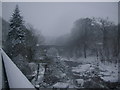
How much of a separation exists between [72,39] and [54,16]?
0.53m

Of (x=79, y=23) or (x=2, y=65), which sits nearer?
(x=2, y=65)

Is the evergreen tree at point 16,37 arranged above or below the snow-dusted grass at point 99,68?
above

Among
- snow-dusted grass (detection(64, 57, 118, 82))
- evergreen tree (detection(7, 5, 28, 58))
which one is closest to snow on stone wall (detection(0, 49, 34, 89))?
evergreen tree (detection(7, 5, 28, 58))

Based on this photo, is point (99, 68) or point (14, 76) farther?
point (99, 68)

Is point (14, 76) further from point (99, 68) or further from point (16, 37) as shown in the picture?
point (99, 68)

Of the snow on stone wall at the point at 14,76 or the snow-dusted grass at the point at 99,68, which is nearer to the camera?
the snow on stone wall at the point at 14,76

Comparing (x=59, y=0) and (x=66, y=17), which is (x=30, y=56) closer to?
(x=66, y=17)

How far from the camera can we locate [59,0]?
10.4 ft

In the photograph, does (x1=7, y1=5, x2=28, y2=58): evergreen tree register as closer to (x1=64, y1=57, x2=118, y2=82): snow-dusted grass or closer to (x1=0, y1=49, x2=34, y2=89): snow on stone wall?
(x1=0, y1=49, x2=34, y2=89): snow on stone wall

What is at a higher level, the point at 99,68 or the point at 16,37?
the point at 16,37

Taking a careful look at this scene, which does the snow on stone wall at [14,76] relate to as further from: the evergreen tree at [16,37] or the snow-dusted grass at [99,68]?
the snow-dusted grass at [99,68]

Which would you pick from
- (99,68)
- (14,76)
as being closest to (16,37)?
(14,76)

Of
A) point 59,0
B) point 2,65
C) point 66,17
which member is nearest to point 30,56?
point 2,65

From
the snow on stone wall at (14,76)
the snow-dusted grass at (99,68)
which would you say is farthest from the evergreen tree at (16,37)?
the snow-dusted grass at (99,68)
